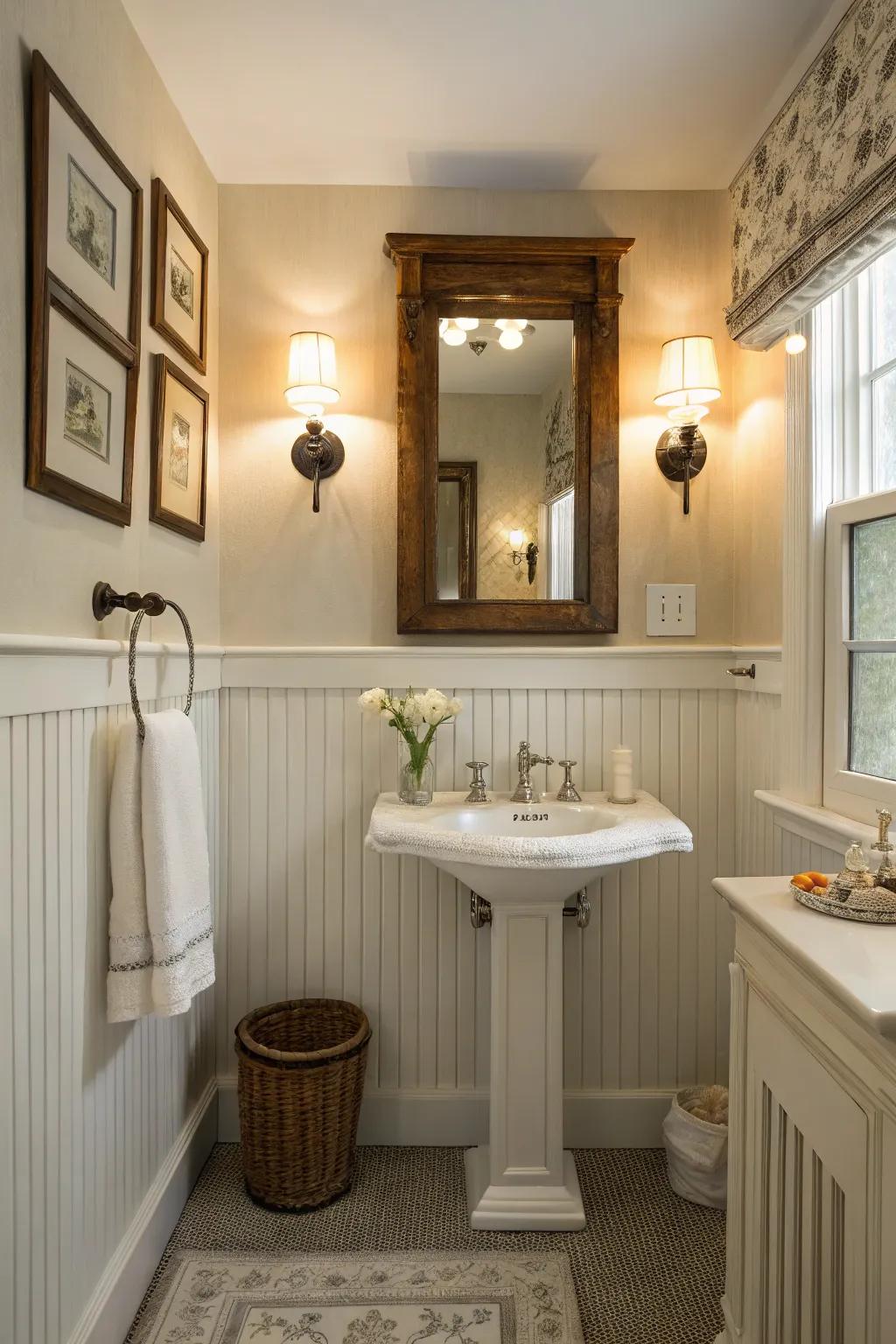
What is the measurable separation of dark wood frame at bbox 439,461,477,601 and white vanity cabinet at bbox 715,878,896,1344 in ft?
3.34

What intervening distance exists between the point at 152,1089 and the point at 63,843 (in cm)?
68

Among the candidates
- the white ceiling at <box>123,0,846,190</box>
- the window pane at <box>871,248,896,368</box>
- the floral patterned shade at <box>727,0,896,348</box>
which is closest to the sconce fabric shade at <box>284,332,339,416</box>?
the white ceiling at <box>123,0,846,190</box>

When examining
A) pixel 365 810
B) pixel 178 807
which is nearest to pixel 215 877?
pixel 365 810

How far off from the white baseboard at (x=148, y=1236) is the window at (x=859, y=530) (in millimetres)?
1545

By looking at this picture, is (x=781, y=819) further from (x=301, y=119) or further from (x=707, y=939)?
(x=301, y=119)

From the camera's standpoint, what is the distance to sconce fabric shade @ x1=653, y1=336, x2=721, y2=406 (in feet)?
6.34

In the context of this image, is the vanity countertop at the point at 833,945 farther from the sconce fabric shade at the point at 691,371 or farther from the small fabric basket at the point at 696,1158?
the sconce fabric shade at the point at 691,371

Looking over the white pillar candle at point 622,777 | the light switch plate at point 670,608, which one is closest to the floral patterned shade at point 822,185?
the light switch plate at point 670,608

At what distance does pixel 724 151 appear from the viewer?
1.92 m

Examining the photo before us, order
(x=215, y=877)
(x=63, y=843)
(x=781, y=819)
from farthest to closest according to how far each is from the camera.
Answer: (x=215, y=877) < (x=781, y=819) < (x=63, y=843)

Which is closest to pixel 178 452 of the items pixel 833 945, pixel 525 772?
pixel 525 772

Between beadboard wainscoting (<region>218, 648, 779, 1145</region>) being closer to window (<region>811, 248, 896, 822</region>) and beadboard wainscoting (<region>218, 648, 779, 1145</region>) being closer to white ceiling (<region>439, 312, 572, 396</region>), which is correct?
window (<region>811, 248, 896, 822</region>)

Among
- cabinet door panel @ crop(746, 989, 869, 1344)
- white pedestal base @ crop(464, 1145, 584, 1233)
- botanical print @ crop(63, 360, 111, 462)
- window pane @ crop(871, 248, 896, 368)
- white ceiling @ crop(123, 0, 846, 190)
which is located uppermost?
white ceiling @ crop(123, 0, 846, 190)

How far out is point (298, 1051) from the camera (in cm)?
201
